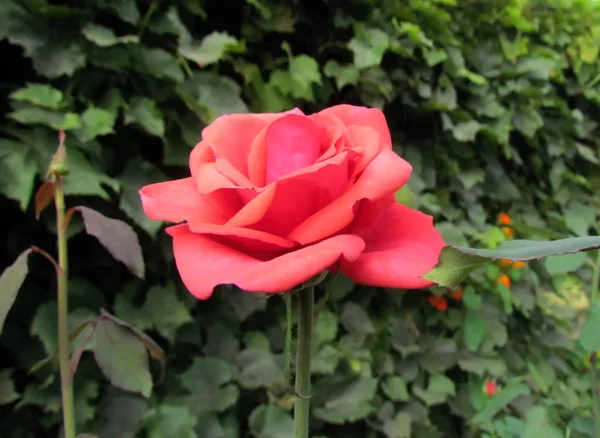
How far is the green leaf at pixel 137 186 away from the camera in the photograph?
27.2 inches

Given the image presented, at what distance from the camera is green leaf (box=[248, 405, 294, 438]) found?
84 centimetres

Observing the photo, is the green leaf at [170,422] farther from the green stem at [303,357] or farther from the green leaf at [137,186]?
the green stem at [303,357]

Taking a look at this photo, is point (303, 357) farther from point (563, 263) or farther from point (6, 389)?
point (6, 389)

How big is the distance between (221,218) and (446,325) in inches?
44.1

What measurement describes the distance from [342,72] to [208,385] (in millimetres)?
618

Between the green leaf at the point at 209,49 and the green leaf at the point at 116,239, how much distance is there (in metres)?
0.42

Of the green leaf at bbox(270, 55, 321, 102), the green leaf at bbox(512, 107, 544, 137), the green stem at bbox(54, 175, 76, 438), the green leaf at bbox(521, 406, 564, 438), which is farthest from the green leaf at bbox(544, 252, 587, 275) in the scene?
the green leaf at bbox(512, 107, 544, 137)

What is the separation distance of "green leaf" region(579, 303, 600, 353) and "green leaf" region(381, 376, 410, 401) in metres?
0.80

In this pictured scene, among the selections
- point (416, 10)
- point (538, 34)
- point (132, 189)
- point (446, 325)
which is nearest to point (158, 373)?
point (132, 189)

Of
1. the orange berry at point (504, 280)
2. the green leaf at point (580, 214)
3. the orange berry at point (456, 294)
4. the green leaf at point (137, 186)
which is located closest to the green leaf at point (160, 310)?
the green leaf at point (137, 186)

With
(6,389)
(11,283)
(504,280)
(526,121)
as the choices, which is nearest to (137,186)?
(6,389)

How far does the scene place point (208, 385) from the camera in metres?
0.83

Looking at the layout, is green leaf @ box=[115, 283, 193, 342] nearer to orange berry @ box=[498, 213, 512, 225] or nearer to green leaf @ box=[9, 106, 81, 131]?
green leaf @ box=[9, 106, 81, 131]

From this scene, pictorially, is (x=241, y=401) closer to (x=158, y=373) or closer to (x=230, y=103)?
(x=158, y=373)
